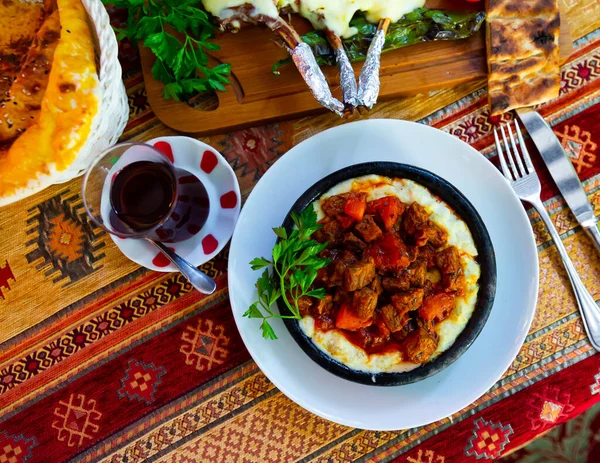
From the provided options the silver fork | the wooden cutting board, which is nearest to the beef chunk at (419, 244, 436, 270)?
the silver fork

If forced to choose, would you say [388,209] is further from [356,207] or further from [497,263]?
[497,263]

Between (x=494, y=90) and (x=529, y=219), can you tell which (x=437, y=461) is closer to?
(x=529, y=219)

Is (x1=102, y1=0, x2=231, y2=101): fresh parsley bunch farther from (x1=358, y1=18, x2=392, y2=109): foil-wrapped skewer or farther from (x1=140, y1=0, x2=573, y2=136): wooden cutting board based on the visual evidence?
(x1=358, y1=18, x2=392, y2=109): foil-wrapped skewer

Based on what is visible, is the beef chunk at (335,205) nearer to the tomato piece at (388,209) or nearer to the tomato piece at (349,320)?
the tomato piece at (388,209)

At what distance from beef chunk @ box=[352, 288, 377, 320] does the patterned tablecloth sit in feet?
2.67

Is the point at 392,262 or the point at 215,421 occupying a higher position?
the point at 392,262

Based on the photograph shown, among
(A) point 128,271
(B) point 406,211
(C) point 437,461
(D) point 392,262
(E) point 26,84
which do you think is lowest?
(C) point 437,461

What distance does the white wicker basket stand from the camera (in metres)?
2.00

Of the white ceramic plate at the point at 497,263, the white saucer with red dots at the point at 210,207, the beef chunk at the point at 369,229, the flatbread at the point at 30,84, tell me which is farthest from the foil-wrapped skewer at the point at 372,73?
the flatbread at the point at 30,84

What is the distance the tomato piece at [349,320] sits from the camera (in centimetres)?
210

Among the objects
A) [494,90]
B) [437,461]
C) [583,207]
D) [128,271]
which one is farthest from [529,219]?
[128,271]

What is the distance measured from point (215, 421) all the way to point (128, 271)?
909 mm

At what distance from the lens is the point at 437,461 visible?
258cm

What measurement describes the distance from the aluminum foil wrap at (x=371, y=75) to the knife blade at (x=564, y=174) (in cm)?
87
